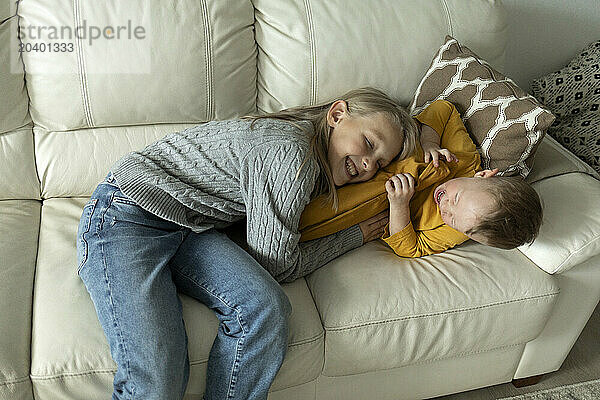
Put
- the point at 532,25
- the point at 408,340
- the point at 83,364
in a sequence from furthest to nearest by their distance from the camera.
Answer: the point at 532,25, the point at 408,340, the point at 83,364

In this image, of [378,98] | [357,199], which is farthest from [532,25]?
[357,199]

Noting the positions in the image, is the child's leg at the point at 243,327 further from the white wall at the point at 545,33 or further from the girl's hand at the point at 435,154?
the white wall at the point at 545,33

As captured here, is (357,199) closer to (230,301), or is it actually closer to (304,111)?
(304,111)

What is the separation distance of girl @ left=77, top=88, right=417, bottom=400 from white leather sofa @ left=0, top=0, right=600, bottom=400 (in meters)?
0.06

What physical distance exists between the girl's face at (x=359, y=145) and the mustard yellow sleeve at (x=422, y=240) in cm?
18

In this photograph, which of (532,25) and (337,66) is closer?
(337,66)

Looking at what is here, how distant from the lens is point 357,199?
1581mm

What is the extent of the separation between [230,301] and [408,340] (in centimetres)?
43

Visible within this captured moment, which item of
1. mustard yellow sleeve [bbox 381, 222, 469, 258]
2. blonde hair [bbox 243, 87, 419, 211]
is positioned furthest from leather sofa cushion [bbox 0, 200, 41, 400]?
mustard yellow sleeve [bbox 381, 222, 469, 258]

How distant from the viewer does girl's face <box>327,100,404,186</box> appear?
4.97 feet

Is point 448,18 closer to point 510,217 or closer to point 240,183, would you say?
point 510,217

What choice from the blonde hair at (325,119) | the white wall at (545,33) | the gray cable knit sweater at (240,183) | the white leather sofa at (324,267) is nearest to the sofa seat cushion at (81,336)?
the white leather sofa at (324,267)

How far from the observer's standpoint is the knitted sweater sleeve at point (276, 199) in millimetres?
1407

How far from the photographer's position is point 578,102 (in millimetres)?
2230
